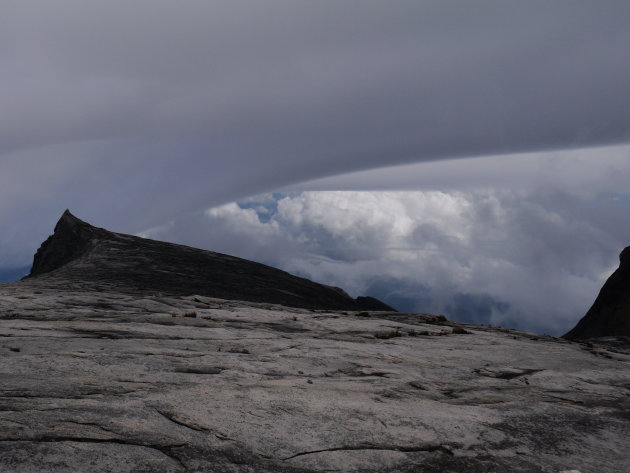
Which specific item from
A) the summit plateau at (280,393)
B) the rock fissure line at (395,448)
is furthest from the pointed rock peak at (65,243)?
the rock fissure line at (395,448)

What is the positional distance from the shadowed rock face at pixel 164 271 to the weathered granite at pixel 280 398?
22.9 ft

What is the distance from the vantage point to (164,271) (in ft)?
101

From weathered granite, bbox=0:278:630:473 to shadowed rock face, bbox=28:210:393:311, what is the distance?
698cm

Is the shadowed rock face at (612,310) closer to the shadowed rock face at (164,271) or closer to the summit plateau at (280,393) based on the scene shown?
the shadowed rock face at (164,271)

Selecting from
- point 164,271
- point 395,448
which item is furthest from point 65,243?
point 395,448

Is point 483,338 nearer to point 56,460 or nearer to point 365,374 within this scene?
point 365,374

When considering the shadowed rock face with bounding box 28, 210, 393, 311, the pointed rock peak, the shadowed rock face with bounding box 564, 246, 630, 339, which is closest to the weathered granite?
the shadowed rock face with bounding box 28, 210, 393, 311

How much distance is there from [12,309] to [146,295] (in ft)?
19.9

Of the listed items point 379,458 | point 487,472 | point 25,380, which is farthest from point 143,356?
point 487,472

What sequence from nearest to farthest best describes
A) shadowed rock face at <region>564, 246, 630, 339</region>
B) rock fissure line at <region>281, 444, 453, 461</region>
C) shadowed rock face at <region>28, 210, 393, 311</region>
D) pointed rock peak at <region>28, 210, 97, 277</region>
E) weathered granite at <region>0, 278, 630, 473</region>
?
weathered granite at <region>0, 278, 630, 473</region> → rock fissure line at <region>281, 444, 453, 461</region> → shadowed rock face at <region>28, 210, 393, 311</region> → pointed rock peak at <region>28, 210, 97, 277</region> → shadowed rock face at <region>564, 246, 630, 339</region>

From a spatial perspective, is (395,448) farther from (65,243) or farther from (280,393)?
(65,243)

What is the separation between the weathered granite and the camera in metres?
8.61

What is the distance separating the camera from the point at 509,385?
14.7 m

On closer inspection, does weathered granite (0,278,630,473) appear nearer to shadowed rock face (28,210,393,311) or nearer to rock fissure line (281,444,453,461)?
rock fissure line (281,444,453,461)
